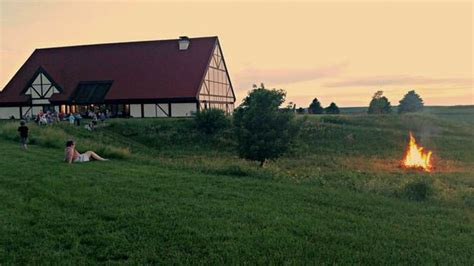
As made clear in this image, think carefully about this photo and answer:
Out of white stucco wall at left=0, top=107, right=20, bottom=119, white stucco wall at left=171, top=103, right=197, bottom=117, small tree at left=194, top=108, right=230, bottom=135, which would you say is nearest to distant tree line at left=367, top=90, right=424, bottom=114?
white stucco wall at left=171, top=103, right=197, bottom=117

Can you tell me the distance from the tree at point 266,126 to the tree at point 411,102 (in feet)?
215

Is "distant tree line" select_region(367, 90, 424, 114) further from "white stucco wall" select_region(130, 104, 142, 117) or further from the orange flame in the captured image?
the orange flame

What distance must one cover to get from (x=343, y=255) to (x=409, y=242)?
1487 mm

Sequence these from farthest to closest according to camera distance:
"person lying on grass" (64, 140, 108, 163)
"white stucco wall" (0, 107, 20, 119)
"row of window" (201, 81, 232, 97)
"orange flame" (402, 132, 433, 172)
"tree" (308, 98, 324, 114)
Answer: "tree" (308, 98, 324, 114) < "white stucco wall" (0, 107, 20, 119) < "row of window" (201, 81, 232, 97) < "orange flame" (402, 132, 433, 172) < "person lying on grass" (64, 140, 108, 163)

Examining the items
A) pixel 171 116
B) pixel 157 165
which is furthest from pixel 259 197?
pixel 171 116

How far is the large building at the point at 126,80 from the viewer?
139ft

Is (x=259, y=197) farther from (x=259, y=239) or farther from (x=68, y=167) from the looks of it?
(x=68, y=167)

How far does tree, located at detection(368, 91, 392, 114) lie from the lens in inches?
2709

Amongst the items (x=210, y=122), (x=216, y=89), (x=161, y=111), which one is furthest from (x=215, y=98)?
(x=210, y=122)

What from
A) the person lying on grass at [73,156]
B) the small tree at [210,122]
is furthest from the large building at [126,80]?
the person lying on grass at [73,156]

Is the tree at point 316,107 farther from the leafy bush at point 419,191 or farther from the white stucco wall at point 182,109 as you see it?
the leafy bush at point 419,191

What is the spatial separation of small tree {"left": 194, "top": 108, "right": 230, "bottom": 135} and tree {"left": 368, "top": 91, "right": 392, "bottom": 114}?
127 ft

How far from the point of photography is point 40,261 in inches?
233

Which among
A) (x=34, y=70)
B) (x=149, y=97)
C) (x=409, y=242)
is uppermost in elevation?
(x=34, y=70)
